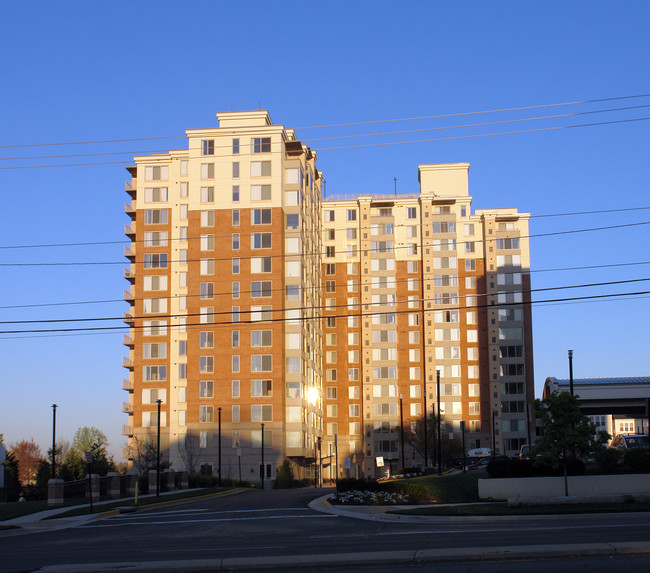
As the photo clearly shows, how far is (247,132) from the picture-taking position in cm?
9769

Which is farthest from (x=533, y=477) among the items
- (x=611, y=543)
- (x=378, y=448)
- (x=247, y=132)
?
(x=378, y=448)

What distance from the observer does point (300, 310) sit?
318 ft

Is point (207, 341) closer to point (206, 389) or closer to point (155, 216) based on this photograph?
point (206, 389)

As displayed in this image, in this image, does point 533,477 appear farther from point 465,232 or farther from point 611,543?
point 465,232

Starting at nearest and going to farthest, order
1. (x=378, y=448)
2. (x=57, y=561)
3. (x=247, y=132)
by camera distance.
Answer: (x=57, y=561)
(x=247, y=132)
(x=378, y=448)

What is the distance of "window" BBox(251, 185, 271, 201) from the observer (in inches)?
3826

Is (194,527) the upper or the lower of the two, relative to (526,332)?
lower

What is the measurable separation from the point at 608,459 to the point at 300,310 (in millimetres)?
62950

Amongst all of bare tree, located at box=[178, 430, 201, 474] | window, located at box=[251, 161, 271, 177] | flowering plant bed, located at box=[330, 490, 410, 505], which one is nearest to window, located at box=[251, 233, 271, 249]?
window, located at box=[251, 161, 271, 177]

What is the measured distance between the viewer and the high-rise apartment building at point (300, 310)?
3703 inches

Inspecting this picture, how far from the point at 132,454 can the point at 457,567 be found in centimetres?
8764

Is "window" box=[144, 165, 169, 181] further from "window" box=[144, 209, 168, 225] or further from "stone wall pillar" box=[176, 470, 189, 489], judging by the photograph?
"stone wall pillar" box=[176, 470, 189, 489]

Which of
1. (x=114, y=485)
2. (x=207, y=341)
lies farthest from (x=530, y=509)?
(x=207, y=341)

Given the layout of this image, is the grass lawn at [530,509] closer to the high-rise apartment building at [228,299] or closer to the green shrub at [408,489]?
the green shrub at [408,489]
